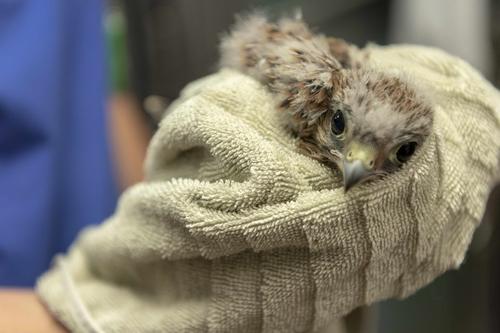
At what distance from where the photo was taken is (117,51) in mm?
1483

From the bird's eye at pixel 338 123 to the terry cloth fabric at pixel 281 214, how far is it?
3cm

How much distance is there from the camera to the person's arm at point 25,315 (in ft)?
1.81

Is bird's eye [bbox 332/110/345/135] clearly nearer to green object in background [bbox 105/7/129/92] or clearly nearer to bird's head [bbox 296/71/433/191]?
bird's head [bbox 296/71/433/191]

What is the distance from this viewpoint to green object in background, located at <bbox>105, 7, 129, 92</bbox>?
1.43 meters

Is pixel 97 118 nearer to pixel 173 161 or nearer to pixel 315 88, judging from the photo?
pixel 173 161

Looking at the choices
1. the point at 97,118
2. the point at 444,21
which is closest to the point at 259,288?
the point at 97,118

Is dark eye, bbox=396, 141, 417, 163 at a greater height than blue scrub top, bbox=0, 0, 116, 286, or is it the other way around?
dark eye, bbox=396, 141, 417, 163

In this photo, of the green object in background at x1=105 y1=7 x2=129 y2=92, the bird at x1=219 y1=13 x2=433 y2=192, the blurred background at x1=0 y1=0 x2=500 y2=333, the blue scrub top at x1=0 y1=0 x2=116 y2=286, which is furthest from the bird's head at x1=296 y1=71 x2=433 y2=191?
the green object in background at x1=105 y1=7 x2=129 y2=92

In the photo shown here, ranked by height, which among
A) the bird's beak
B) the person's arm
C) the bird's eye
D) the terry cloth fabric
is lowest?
the person's arm

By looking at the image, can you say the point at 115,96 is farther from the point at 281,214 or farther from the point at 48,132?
the point at 281,214

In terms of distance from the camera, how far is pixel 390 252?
428mm

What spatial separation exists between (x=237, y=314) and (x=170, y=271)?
0.07 meters

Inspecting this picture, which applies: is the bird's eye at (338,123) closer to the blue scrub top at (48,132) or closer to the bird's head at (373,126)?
the bird's head at (373,126)

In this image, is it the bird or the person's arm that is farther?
the person's arm
